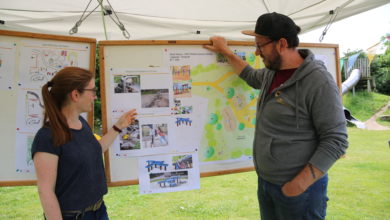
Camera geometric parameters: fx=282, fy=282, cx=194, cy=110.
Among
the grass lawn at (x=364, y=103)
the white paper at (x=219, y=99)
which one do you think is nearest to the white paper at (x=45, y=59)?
the white paper at (x=219, y=99)

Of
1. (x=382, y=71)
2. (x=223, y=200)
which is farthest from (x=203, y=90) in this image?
(x=382, y=71)

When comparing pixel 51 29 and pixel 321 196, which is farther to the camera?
pixel 51 29

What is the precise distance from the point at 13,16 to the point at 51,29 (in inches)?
18.5

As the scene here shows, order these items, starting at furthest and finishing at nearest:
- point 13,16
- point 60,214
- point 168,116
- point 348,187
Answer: point 348,187, point 13,16, point 168,116, point 60,214

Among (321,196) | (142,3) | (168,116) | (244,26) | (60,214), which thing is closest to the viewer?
(60,214)

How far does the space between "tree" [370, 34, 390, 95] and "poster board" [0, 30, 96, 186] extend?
18238mm

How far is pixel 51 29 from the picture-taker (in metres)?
3.39

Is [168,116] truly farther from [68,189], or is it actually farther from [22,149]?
[22,149]

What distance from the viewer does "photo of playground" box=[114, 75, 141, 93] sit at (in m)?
1.94

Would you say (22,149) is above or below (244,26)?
below

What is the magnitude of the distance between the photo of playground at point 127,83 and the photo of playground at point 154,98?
0.06m

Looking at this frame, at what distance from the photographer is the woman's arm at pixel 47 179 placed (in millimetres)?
1292

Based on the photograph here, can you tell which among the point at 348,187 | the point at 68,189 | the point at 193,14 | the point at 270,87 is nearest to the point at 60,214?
the point at 68,189

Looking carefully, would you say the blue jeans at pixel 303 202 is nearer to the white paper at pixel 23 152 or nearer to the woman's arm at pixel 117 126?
the woman's arm at pixel 117 126
